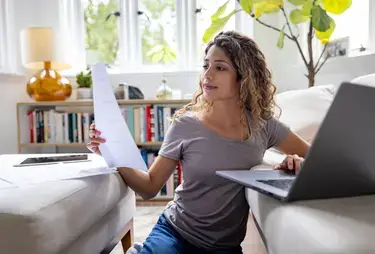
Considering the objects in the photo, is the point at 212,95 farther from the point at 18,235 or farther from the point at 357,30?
the point at 357,30

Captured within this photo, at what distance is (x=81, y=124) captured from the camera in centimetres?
278

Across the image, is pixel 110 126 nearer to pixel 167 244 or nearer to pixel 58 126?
pixel 167 244

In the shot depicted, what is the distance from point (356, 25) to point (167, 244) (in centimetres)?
201

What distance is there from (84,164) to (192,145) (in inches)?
14.1

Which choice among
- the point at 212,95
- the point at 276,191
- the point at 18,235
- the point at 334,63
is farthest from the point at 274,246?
the point at 334,63

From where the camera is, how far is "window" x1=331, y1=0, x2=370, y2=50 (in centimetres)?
225

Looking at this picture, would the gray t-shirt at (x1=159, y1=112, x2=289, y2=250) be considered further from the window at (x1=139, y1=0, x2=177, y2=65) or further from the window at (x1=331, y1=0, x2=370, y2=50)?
the window at (x1=139, y1=0, x2=177, y2=65)

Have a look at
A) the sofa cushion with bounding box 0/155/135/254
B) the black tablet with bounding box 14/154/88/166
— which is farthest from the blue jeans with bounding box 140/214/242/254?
the black tablet with bounding box 14/154/88/166

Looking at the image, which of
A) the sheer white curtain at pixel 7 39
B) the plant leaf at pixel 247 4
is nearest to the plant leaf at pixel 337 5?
the plant leaf at pixel 247 4

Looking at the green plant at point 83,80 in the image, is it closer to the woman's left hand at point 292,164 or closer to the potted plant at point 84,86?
the potted plant at point 84,86

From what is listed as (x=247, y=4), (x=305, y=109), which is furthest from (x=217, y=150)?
(x=247, y=4)

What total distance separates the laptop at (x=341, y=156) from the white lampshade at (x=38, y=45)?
219 cm

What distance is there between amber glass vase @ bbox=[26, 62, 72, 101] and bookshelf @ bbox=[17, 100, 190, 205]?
0.05 m

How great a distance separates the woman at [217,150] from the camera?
1.04 metres
